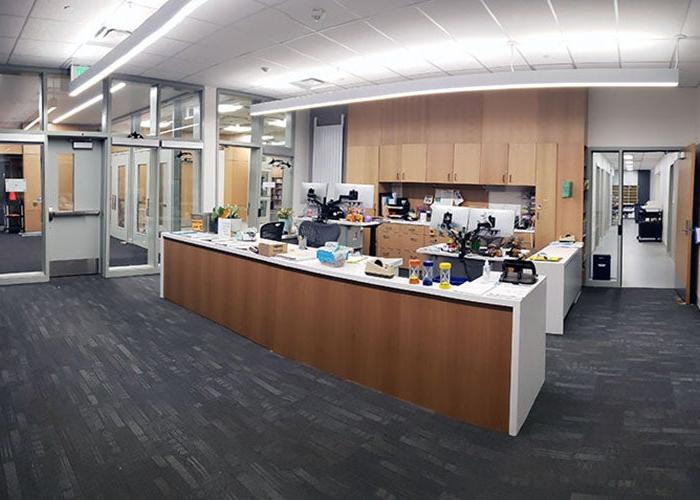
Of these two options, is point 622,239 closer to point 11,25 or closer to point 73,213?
point 73,213

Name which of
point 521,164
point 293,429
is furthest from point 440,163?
point 293,429

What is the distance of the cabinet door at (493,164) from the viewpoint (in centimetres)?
800

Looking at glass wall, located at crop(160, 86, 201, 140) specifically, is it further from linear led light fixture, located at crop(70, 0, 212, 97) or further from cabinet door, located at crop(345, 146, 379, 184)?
cabinet door, located at crop(345, 146, 379, 184)

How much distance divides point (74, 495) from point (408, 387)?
76.3 inches

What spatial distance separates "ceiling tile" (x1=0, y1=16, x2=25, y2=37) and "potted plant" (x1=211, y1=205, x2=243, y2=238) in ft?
8.61

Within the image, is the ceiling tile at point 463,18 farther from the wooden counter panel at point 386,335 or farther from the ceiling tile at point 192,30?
the wooden counter panel at point 386,335

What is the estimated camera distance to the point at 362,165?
9.38 metres

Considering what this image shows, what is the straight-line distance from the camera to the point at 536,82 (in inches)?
207

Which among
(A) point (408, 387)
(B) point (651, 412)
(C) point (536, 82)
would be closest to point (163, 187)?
(C) point (536, 82)

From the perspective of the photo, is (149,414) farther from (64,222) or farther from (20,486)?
(64,222)

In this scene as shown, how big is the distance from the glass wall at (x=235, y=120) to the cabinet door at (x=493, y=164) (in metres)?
3.97

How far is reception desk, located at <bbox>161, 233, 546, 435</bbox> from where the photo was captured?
305cm

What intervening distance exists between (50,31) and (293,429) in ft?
16.1

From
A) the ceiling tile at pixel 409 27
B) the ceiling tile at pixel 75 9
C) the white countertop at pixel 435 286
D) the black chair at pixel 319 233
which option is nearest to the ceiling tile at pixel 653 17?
the ceiling tile at pixel 409 27
